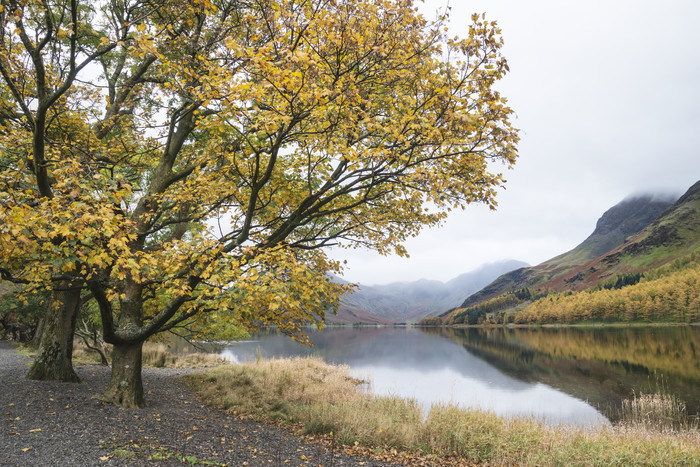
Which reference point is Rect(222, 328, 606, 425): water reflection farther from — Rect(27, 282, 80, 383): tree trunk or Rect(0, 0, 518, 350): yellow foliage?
Rect(27, 282, 80, 383): tree trunk

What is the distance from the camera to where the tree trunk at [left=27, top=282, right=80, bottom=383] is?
11.5 metres

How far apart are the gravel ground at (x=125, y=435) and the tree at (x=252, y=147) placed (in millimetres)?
1299

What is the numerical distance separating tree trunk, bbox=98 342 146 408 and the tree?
0.16ft

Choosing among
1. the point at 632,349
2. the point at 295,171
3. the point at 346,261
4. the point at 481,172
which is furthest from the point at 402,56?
the point at 632,349

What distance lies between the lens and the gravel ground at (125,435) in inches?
253

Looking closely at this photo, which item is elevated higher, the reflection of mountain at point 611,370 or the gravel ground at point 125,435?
→ the gravel ground at point 125,435

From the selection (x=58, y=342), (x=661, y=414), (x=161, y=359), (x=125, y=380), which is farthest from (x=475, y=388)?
(x=58, y=342)

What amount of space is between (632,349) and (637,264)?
166 meters

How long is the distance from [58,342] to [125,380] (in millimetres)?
4142

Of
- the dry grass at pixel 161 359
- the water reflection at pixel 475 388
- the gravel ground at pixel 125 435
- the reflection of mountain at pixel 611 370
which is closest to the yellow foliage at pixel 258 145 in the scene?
the gravel ground at pixel 125 435

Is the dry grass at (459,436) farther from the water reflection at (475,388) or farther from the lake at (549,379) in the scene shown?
the lake at (549,379)

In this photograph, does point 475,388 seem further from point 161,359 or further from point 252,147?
point 252,147

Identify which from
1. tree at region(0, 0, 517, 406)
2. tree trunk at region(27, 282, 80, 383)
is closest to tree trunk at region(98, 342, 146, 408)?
tree at region(0, 0, 517, 406)

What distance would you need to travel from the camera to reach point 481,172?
25.9 ft
